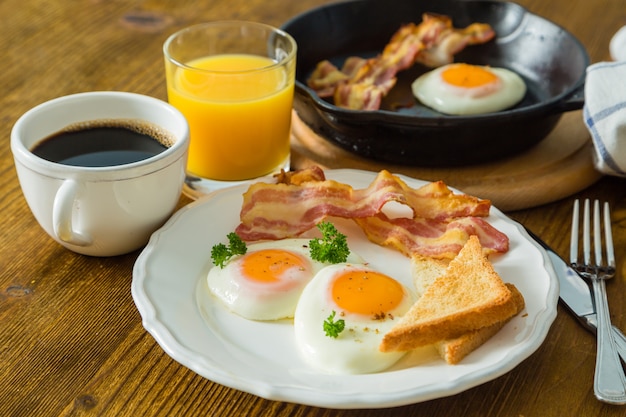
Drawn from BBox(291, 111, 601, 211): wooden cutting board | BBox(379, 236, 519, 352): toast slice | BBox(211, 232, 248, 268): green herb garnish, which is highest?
BBox(379, 236, 519, 352): toast slice

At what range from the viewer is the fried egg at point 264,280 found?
1.64 metres

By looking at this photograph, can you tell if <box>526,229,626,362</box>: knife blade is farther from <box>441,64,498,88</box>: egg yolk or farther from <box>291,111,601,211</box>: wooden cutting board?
A: <box>441,64,498,88</box>: egg yolk

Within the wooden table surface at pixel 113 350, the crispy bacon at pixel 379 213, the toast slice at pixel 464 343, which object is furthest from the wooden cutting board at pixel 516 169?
the toast slice at pixel 464 343

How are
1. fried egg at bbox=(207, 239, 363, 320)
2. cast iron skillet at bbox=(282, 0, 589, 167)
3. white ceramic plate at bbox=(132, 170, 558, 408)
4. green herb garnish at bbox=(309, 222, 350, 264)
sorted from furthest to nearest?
cast iron skillet at bbox=(282, 0, 589, 167) → green herb garnish at bbox=(309, 222, 350, 264) → fried egg at bbox=(207, 239, 363, 320) → white ceramic plate at bbox=(132, 170, 558, 408)

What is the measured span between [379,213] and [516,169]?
550 millimetres

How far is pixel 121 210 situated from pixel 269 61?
0.81m

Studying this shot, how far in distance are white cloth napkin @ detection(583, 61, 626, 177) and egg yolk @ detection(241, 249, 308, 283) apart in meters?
0.95

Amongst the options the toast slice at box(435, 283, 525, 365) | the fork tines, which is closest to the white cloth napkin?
the fork tines

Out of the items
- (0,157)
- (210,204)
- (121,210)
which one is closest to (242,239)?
(210,204)

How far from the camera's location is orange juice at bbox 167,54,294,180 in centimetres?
210

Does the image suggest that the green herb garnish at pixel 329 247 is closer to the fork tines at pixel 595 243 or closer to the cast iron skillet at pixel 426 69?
the cast iron skillet at pixel 426 69

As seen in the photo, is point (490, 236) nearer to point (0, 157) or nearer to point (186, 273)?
point (186, 273)

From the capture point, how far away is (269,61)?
239 centimetres

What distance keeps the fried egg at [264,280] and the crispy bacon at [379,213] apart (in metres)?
0.12
